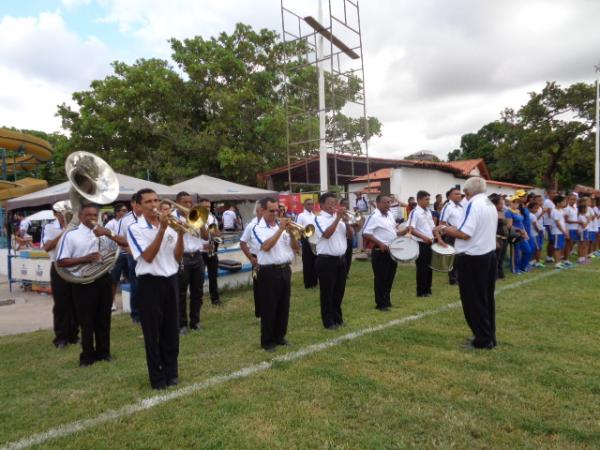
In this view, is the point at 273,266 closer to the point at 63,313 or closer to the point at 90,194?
the point at 90,194

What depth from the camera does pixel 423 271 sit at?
8367 mm

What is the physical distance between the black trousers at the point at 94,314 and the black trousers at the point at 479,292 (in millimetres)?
3951

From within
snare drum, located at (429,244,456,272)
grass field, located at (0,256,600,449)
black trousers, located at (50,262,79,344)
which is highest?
snare drum, located at (429,244,456,272)

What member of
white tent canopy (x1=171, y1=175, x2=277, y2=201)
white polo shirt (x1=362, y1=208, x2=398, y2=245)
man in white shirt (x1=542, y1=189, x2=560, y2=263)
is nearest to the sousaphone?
white polo shirt (x1=362, y1=208, x2=398, y2=245)

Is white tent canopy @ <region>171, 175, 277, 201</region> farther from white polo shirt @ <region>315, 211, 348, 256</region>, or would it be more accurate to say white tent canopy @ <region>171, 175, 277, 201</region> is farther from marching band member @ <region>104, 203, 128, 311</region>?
white polo shirt @ <region>315, 211, 348, 256</region>

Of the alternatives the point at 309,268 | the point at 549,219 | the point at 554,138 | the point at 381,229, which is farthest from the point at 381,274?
the point at 554,138

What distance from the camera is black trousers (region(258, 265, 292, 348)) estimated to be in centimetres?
528

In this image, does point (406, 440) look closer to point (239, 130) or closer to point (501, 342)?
point (501, 342)

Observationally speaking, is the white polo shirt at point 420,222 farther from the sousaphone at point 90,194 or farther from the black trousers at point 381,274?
the sousaphone at point 90,194

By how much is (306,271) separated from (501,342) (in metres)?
4.97

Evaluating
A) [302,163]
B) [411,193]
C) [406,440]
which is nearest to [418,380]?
[406,440]

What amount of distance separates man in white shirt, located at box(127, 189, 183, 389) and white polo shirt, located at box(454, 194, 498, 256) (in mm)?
3034

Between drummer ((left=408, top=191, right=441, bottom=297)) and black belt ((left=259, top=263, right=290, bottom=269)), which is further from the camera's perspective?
drummer ((left=408, top=191, right=441, bottom=297))

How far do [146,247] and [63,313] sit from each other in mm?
2871
